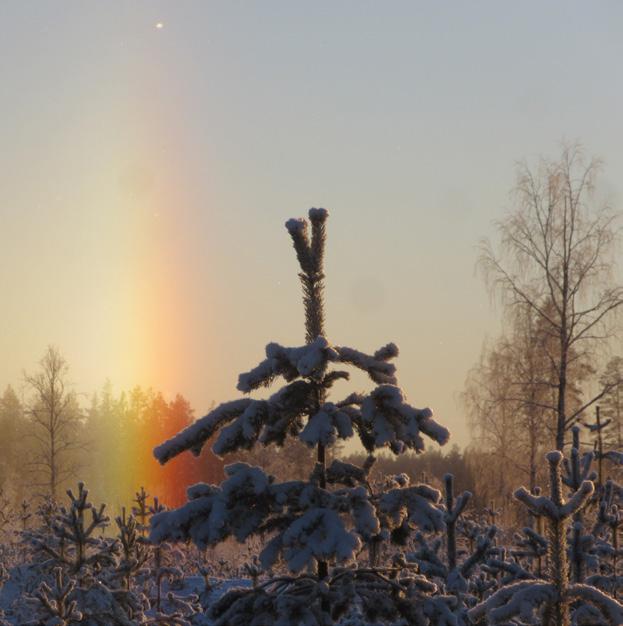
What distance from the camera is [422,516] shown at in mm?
5785

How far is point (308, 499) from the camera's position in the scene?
5.75m

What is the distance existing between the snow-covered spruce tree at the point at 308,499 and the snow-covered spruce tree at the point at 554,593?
55 cm

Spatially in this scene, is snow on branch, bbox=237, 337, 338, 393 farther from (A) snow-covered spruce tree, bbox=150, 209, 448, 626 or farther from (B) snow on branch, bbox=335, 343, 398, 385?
(B) snow on branch, bbox=335, 343, 398, 385

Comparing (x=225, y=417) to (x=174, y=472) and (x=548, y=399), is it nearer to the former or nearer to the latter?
(x=548, y=399)

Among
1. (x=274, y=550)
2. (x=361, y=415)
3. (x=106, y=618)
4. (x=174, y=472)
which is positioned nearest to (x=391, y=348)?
(x=361, y=415)

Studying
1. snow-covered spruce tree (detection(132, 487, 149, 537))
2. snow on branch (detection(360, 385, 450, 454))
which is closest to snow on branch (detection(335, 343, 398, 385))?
snow on branch (detection(360, 385, 450, 454))

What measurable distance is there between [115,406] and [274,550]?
79896 mm

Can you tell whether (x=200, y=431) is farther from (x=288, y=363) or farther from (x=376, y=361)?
(x=376, y=361)

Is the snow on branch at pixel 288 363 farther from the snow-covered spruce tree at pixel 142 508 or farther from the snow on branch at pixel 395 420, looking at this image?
the snow-covered spruce tree at pixel 142 508

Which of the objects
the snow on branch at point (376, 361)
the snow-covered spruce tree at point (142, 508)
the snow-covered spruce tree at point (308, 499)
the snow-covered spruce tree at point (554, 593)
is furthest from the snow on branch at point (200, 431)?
the snow-covered spruce tree at point (142, 508)

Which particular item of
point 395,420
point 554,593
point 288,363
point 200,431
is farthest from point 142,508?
point 554,593

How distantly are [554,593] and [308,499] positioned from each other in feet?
5.16

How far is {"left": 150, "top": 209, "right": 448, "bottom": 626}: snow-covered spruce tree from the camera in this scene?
5477 millimetres

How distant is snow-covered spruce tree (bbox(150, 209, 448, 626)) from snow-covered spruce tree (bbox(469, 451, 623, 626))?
554 mm
